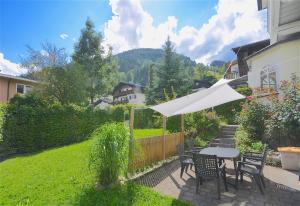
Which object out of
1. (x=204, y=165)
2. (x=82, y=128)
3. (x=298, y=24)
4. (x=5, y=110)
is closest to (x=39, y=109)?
(x=5, y=110)

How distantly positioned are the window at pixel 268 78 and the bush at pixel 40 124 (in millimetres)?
12935

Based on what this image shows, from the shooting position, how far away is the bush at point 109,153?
5.79 metres

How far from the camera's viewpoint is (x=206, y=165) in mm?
5801

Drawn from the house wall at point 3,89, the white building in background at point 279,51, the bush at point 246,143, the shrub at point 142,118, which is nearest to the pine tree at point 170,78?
the shrub at point 142,118

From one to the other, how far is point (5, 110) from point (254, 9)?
45.4 feet

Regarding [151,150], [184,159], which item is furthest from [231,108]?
[184,159]

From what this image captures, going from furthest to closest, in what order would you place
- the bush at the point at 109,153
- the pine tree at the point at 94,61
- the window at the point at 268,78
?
1. the pine tree at the point at 94,61
2. the window at the point at 268,78
3. the bush at the point at 109,153

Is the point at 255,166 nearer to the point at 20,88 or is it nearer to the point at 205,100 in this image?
the point at 205,100

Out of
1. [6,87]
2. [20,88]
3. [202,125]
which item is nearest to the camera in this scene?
[202,125]

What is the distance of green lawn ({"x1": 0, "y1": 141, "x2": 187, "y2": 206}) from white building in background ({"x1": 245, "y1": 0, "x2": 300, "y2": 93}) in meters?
5.89

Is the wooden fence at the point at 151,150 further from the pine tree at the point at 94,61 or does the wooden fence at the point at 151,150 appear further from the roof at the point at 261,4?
the pine tree at the point at 94,61

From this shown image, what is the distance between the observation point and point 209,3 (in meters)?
10.2

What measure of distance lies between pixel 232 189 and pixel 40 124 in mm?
11361

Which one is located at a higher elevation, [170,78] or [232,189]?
[170,78]
